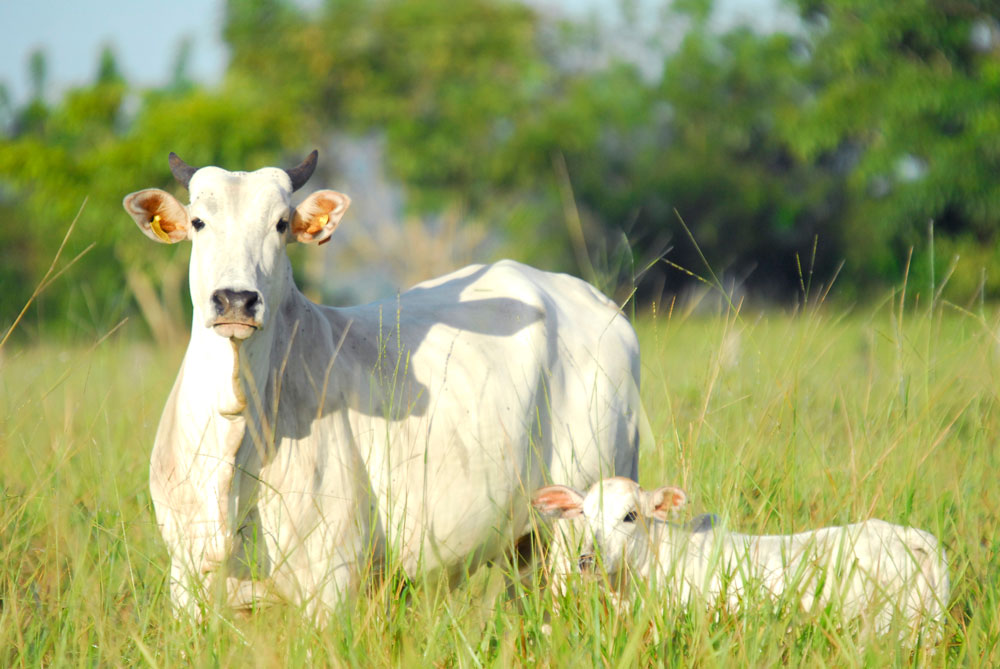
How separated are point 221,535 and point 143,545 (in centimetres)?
94

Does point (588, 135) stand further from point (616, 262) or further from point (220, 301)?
point (220, 301)

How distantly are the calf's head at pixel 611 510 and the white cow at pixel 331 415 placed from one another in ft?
0.66

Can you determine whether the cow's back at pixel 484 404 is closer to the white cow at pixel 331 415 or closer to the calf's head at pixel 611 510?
the white cow at pixel 331 415

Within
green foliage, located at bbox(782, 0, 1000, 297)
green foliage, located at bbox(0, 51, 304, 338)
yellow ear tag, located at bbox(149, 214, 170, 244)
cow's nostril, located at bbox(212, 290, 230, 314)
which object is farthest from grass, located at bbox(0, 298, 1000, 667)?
green foliage, located at bbox(0, 51, 304, 338)

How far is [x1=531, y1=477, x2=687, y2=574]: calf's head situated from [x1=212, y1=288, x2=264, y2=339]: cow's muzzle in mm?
1176

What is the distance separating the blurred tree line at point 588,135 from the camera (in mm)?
16250

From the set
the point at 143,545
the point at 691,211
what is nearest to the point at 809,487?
the point at 143,545

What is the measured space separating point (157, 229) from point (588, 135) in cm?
2365

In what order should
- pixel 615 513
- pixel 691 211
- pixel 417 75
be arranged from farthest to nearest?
1. pixel 417 75
2. pixel 691 211
3. pixel 615 513

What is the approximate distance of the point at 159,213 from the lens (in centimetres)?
351

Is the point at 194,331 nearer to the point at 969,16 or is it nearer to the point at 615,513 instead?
the point at 615,513

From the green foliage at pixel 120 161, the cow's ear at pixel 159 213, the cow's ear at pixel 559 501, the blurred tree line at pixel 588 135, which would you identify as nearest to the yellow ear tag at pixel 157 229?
the cow's ear at pixel 159 213

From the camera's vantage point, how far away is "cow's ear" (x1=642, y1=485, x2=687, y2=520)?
11.2ft

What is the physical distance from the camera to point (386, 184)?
29922 millimetres
